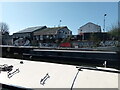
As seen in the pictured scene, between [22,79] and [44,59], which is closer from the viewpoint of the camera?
[22,79]

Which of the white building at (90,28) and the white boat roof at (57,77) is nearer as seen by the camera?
the white boat roof at (57,77)

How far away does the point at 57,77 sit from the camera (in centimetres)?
175

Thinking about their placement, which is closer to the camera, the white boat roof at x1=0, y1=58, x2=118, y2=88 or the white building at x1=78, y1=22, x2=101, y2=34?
the white boat roof at x1=0, y1=58, x2=118, y2=88

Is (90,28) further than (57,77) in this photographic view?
Yes

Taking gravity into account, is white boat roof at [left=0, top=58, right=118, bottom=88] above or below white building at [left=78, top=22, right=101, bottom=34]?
below

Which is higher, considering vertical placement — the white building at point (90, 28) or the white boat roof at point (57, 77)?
the white building at point (90, 28)

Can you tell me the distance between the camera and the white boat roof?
4.83 ft

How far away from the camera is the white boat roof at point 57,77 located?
1.47 meters

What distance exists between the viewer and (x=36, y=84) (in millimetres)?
1774

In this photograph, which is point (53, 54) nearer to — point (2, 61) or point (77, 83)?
point (2, 61)

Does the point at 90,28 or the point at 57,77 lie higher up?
the point at 90,28

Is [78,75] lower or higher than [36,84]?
higher

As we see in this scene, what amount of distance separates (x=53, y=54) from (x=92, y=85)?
41.8 inches

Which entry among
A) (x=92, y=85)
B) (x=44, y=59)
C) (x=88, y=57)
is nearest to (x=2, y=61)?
(x=44, y=59)
